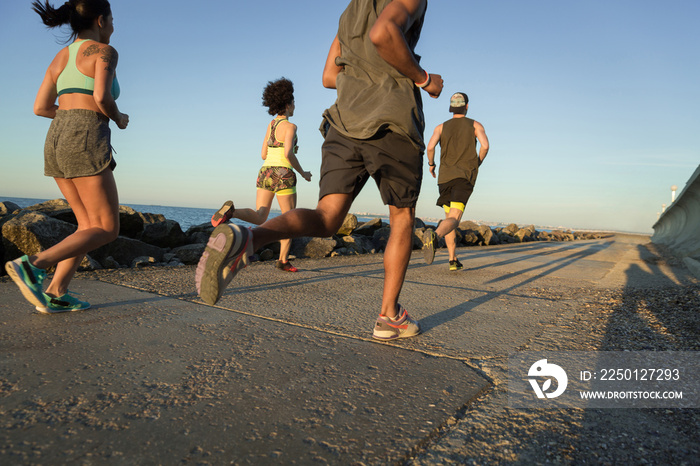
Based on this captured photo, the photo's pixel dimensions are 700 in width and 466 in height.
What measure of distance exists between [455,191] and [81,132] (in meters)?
3.81

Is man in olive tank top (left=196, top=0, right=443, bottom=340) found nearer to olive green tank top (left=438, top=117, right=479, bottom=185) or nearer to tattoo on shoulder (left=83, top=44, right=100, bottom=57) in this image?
tattoo on shoulder (left=83, top=44, right=100, bottom=57)

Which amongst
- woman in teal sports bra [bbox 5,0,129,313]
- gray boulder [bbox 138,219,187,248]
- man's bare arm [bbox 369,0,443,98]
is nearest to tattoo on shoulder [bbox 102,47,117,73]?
woman in teal sports bra [bbox 5,0,129,313]

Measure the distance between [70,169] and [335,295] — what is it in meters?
1.87

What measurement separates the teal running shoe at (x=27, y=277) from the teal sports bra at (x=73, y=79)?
99 cm

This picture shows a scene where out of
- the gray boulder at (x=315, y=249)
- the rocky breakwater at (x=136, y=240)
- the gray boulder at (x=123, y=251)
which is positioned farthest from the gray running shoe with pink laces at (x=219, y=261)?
the gray boulder at (x=315, y=249)

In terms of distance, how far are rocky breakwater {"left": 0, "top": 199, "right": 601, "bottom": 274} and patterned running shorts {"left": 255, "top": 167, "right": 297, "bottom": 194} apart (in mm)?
1533

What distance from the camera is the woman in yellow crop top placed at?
4.34 meters

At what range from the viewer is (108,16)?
2.48 metres

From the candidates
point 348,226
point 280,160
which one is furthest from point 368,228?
point 280,160

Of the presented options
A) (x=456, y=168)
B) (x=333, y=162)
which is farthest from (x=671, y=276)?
(x=333, y=162)

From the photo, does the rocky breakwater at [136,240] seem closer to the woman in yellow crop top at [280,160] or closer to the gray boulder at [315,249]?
the gray boulder at [315,249]

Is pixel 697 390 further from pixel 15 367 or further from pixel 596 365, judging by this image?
pixel 15 367

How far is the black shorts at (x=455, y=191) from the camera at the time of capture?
4812 mm

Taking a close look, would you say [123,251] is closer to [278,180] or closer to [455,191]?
[278,180]
